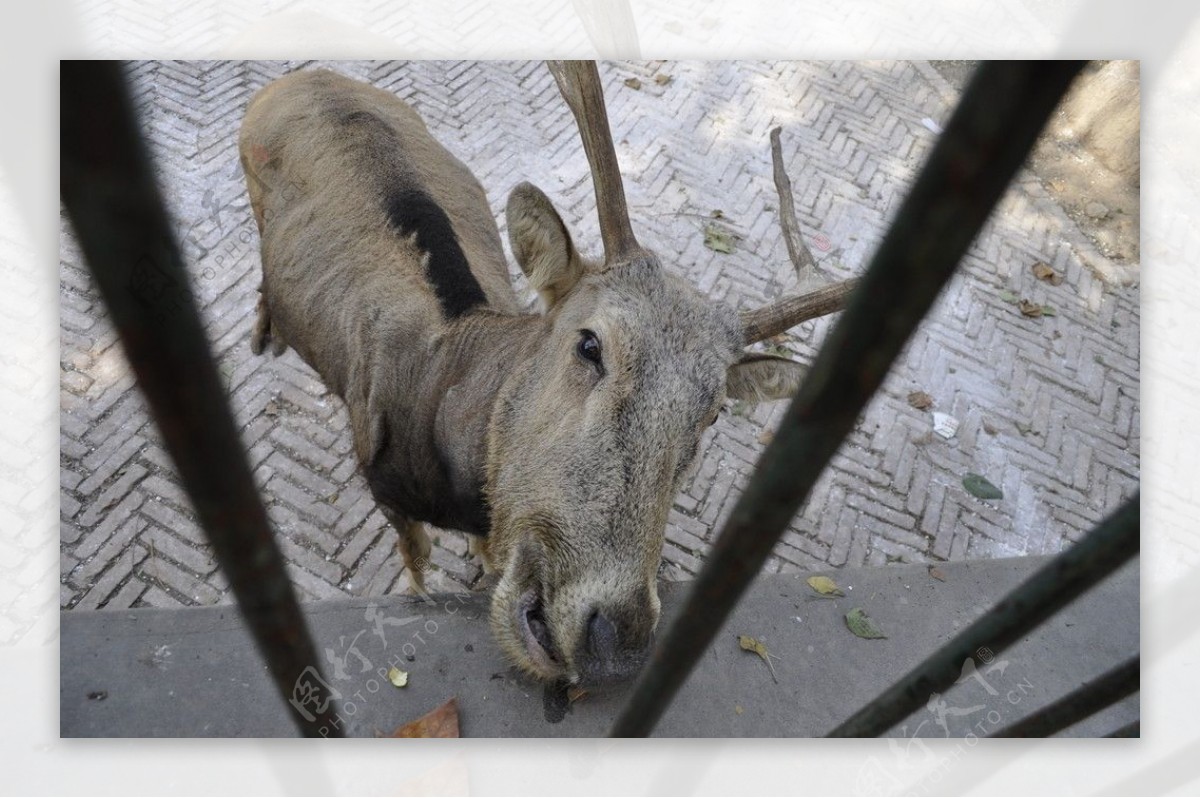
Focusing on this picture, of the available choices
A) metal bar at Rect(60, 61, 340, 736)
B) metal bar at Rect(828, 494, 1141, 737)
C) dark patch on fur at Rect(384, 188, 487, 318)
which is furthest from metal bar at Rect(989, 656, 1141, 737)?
dark patch on fur at Rect(384, 188, 487, 318)

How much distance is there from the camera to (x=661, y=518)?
2025 mm

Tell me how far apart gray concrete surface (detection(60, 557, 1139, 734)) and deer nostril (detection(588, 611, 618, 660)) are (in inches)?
29.4

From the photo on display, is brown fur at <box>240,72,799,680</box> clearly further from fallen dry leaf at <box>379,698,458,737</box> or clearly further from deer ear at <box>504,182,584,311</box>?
fallen dry leaf at <box>379,698,458,737</box>

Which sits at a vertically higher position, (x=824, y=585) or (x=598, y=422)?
(x=598, y=422)

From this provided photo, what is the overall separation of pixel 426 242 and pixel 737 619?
183cm

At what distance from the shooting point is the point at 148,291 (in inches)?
39.4

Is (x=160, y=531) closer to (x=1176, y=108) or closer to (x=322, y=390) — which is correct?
(x=322, y=390)

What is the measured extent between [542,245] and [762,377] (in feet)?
2.66

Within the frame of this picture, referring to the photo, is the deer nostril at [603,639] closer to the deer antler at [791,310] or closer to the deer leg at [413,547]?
the deer antler at [791,310]

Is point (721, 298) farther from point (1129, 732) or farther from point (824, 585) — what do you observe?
point (1129, 732)

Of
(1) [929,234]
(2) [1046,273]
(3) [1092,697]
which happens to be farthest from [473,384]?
(2) [1046,273]

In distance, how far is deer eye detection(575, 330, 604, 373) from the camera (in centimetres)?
219

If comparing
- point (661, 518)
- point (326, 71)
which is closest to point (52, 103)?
point (326, 71)

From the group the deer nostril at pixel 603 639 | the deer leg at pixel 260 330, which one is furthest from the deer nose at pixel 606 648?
the deer leg at pixel 260 330
